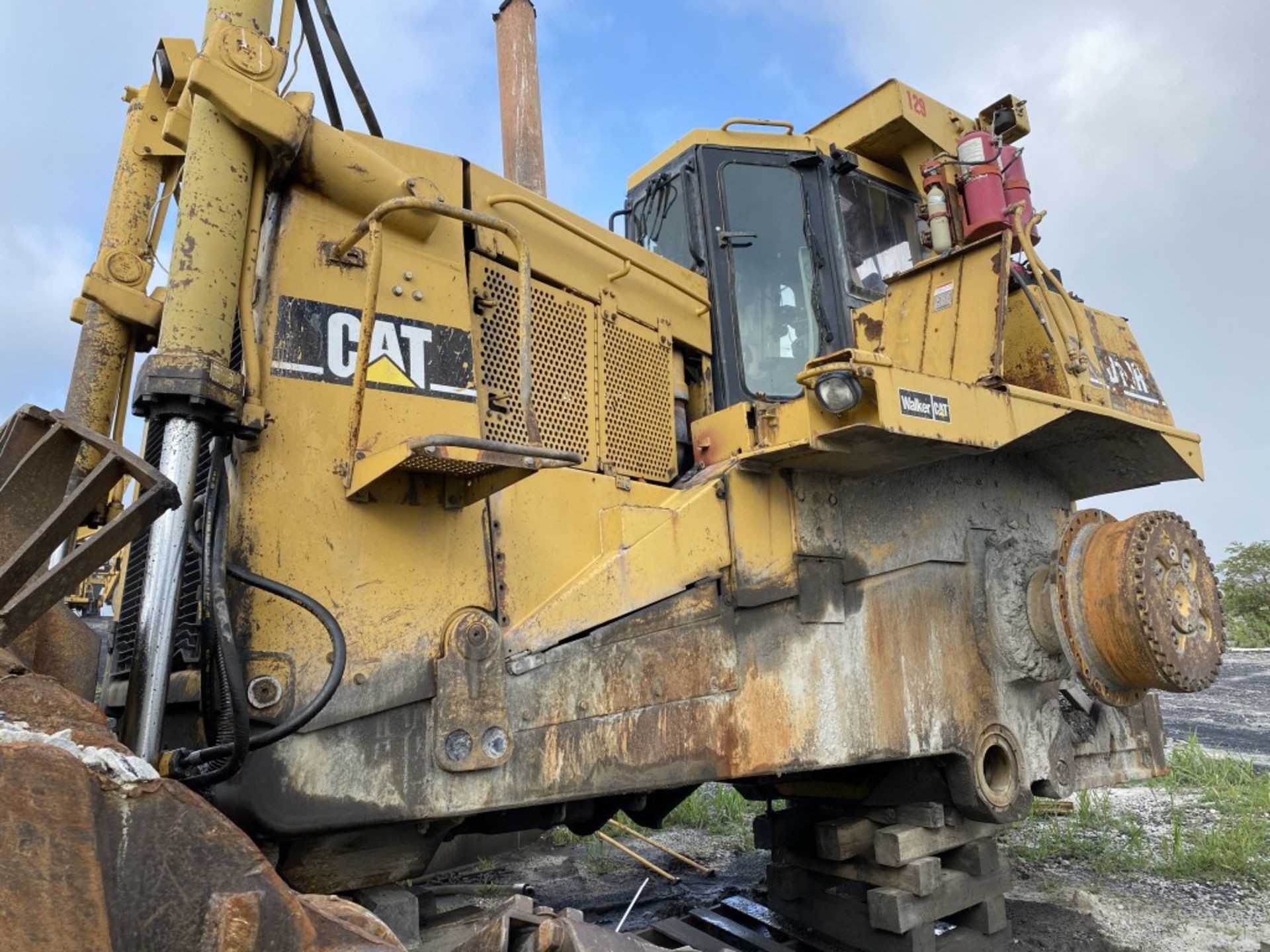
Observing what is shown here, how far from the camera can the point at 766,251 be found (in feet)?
13.5

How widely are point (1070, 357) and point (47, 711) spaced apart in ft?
12.7

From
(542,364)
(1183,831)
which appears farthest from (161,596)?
(1183,831)

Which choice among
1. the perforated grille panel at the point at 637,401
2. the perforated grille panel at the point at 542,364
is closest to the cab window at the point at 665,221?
the perforated grille panel at the point at 637,401

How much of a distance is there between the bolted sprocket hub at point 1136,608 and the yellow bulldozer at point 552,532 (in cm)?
2

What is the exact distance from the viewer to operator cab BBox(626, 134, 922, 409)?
13.2ft

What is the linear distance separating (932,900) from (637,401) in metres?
2.25

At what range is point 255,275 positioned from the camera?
2607 mm

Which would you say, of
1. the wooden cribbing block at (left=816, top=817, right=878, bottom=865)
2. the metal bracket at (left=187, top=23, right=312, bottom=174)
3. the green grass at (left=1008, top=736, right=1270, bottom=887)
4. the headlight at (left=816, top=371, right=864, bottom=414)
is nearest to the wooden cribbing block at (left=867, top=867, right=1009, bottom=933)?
the wooden cribbing block at (left=816, top=817, right=878, bottom=865)

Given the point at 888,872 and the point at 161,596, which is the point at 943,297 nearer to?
the point at 888,872

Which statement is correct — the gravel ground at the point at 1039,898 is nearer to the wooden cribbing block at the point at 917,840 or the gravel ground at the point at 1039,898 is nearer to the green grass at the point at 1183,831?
the green grass at the point at 1183,831

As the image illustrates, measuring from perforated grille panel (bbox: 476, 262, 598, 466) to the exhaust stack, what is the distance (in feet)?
7.88

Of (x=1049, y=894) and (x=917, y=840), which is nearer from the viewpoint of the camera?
(x=917, y=840)

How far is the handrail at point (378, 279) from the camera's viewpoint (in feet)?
8.11

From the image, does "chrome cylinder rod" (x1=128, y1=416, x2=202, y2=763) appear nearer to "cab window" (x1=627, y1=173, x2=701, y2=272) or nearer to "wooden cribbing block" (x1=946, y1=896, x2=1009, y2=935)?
"cab window" (x1=627, y1=173, x2=701, y2=272)
